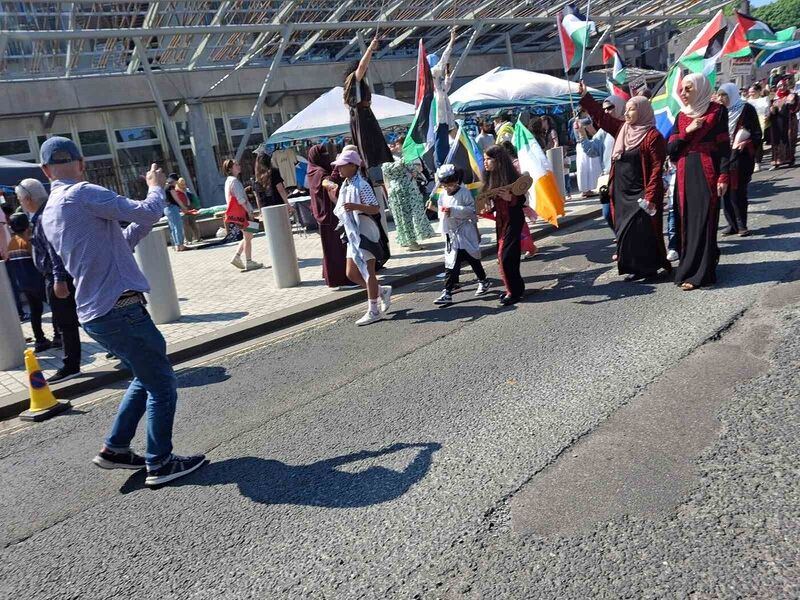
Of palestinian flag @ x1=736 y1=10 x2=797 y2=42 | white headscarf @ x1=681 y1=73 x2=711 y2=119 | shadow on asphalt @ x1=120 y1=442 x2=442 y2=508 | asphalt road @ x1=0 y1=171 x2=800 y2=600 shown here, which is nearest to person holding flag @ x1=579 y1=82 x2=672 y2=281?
white headscarf @ x1=681 y1=73 x2=711 y2=119

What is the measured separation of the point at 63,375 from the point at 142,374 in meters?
3.15

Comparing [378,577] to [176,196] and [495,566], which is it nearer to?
[495,566]

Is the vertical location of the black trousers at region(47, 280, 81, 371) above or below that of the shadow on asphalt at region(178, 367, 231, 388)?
above

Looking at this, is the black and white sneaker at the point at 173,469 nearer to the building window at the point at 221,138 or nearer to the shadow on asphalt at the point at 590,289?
the shadow on asphalt at the point at 590,289

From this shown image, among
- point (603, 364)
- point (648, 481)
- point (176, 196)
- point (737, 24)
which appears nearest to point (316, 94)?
point (176, 196)

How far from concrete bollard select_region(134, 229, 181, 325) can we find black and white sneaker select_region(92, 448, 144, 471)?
418 cm

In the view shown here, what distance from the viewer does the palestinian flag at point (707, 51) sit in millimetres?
9508

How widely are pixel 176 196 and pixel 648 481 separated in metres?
13.3

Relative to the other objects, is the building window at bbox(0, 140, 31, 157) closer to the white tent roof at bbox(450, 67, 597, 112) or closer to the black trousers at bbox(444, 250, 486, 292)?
the white tent roof at bbox(450, 67, 597, 112)

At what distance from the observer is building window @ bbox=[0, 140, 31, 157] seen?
66.7 ft

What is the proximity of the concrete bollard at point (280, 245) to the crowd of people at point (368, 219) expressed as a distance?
0.73m

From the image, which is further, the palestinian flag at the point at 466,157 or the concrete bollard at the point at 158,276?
the palestinian flag at the point at 466,157

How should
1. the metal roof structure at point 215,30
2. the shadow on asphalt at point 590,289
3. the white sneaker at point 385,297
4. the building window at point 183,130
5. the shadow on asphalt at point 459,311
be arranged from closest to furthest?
the shadow on asphalt at point 590,289, the shadow on asphalt at point 459,311, the white sneaker at point 385,297, the metal roof structure at point 215,30, the building window at point 183,130

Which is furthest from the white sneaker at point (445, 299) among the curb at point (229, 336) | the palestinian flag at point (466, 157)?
the palestinian flag at point (466, 157)
